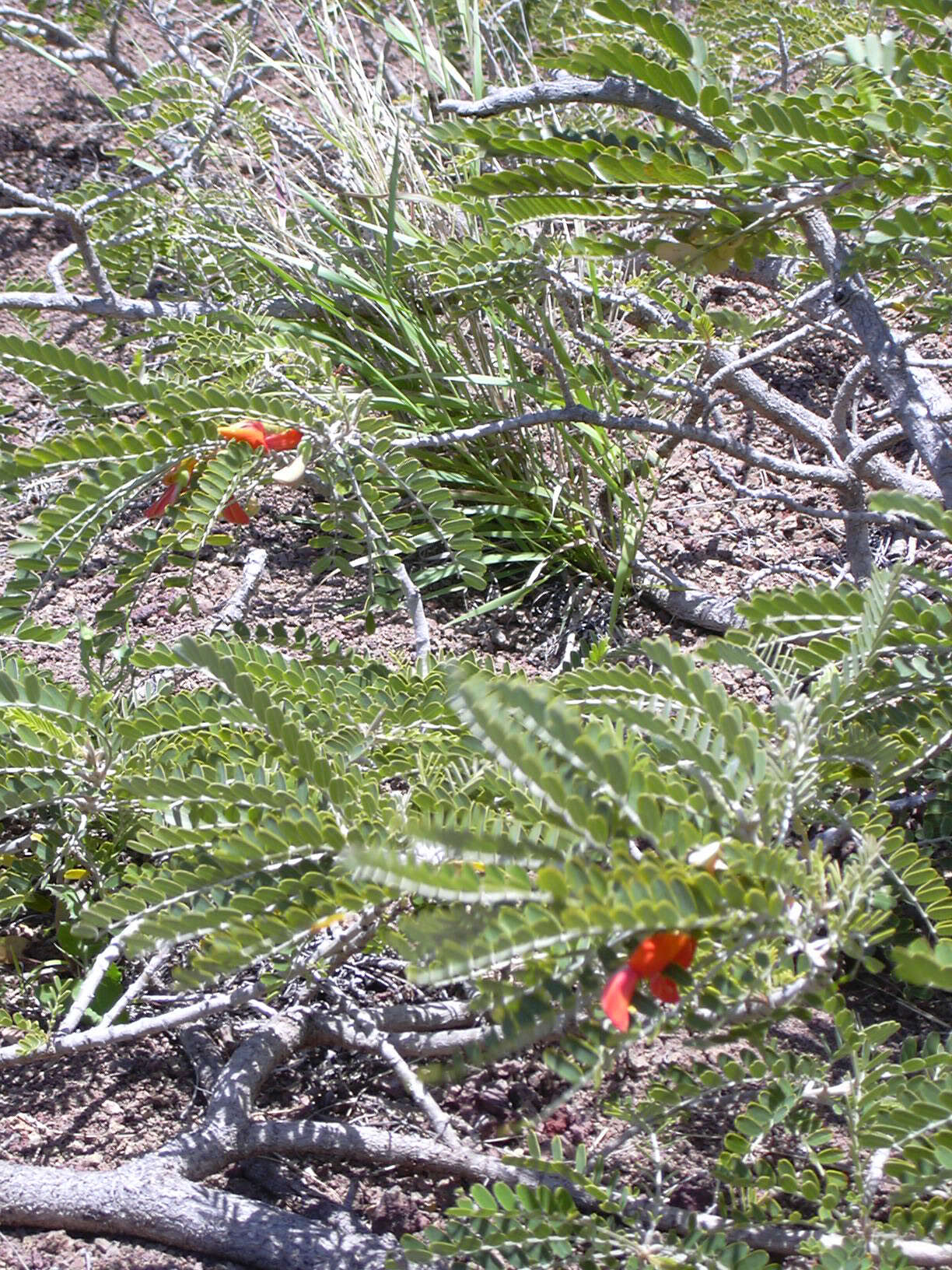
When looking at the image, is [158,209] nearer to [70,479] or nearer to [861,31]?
[70,479]

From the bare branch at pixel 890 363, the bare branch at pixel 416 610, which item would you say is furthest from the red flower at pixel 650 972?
the bare branch at pixel 890 363

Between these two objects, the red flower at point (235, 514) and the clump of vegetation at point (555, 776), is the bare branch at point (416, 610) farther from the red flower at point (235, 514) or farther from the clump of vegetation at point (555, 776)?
the red flower at point (235, 514)

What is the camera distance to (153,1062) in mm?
1539

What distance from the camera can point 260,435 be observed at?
144cm

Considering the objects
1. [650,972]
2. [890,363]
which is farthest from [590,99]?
[650,972]

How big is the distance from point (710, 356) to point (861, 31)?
2.70 feet

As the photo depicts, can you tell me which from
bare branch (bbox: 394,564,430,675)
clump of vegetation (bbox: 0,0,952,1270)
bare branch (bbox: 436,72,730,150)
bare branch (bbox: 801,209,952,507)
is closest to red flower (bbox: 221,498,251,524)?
clump of vegetation (bbox: 0,0,952,1270)

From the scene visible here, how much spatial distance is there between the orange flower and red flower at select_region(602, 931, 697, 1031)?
35.6 inches

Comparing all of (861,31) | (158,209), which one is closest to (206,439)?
(158,209)

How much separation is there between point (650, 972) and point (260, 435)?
92 cm

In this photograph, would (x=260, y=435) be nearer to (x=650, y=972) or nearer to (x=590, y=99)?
(x=590, y=99)

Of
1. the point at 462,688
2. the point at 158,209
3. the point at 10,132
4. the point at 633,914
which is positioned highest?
the point at 10,132

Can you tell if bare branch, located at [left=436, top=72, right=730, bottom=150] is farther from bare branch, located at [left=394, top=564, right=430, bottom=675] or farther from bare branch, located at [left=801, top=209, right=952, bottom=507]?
bare branch, located at [left=394, top=564, right=430, bottom=675]

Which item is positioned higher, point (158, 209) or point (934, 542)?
point (158, 209)
